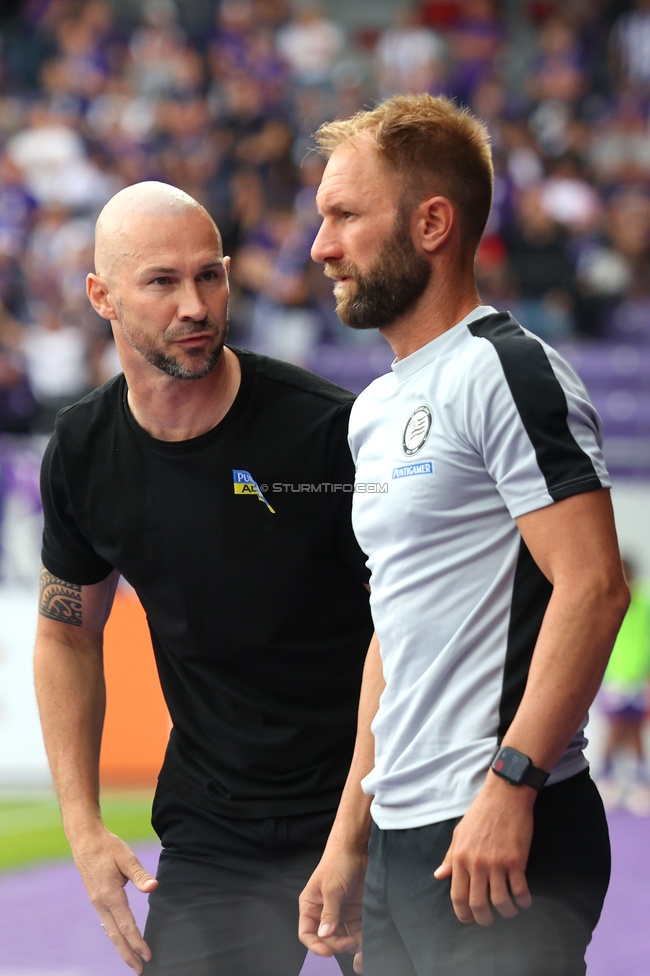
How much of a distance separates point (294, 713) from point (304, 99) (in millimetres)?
11908

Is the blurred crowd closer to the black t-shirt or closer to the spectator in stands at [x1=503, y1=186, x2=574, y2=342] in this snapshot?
the spectator in stands at [x1=503, y1=186, x2=574, y2=342]

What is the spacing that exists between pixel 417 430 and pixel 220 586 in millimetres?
872

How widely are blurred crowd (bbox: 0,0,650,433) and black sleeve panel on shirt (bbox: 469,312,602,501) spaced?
9271 mm

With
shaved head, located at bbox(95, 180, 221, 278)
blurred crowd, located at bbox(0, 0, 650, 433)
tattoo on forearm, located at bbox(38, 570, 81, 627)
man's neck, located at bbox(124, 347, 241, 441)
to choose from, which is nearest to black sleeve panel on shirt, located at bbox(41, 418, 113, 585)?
tattoo on forearm, located at bbox(38, 570, 81, 627)

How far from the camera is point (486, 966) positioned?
224 cm

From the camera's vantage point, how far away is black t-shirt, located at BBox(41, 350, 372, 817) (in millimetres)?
3088

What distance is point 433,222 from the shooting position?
2516mm

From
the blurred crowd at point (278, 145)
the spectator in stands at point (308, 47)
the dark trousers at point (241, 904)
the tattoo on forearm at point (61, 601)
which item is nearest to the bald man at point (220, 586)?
the dark trousers at point (241, 904)

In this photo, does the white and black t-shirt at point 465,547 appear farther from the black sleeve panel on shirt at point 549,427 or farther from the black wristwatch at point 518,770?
the black wristwatch at point 518,770

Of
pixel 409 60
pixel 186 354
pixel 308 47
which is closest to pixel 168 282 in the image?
pixel 186 354

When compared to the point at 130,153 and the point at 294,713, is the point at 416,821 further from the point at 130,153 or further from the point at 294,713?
the point at 130,153

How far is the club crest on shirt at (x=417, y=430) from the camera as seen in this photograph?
2396 mm

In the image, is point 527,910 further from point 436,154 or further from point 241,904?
point 436,154

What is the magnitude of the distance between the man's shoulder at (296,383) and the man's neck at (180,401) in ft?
0.30
